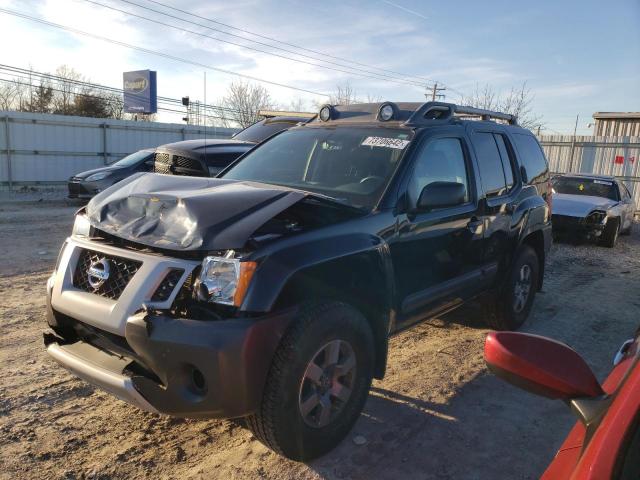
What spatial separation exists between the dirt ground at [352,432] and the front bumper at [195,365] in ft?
1.86

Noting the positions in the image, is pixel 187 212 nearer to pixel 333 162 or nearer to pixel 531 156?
pixel 333 162

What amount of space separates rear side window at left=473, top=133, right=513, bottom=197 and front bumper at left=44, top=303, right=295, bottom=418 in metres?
2.68

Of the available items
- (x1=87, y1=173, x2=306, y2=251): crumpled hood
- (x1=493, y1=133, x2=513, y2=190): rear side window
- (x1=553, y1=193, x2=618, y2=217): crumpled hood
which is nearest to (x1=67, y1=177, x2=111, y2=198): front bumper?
(x1=87, y1=173, x2=306, y2=251): crumpled hood

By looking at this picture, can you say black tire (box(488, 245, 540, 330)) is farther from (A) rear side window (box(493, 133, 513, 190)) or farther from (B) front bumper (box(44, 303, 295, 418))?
(B) front bumper (box(44, 303, 295, 418))

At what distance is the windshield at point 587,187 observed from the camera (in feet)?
39.0

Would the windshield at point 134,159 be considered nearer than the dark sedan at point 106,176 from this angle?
No

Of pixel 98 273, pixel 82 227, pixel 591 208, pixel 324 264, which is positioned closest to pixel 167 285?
pixel 98 273

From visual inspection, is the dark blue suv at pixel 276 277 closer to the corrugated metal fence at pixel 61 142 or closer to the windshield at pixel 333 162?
the windshield at pixel 333 162

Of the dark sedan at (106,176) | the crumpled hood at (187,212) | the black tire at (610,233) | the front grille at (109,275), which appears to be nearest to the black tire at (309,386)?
the crumpled hood at (187,212)

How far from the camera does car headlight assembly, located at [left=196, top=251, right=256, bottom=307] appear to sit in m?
2.44

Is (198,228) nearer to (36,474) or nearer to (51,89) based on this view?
(36,474)

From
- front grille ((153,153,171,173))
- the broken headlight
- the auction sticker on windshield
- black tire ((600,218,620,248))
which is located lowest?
black tire ((600,218,620,248))

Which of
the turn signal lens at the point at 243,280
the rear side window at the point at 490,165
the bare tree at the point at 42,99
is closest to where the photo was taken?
the turn signal lens at the point at 243,280

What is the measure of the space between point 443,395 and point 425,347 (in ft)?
3.14
